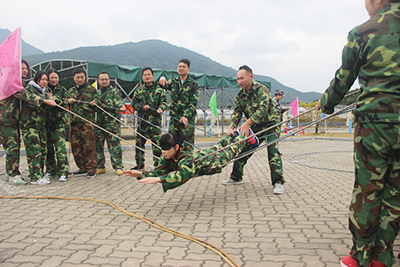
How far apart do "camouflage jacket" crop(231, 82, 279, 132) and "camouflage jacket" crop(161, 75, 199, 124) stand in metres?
1.29

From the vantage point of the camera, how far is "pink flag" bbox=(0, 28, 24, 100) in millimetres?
4430

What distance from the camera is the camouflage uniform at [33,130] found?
16.0ft

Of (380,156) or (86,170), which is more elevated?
(380,156)

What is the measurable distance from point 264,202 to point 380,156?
208 cm

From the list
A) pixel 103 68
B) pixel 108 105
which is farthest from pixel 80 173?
pixel 103 68

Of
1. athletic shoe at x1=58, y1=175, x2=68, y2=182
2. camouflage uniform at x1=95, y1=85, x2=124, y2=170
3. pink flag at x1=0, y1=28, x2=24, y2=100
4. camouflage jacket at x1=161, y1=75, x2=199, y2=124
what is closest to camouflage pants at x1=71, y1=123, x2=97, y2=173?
camouflage uniform at x1=95, y1=85, x2=124, y2=170

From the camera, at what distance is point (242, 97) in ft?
15.1

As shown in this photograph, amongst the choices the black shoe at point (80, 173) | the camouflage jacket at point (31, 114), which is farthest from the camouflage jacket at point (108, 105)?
the camouflage jacket at point (31, 114)

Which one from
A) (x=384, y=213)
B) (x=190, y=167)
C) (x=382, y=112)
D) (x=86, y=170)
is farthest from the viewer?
(x=86, y=170)

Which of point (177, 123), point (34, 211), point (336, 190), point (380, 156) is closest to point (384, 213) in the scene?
point (380, 156)

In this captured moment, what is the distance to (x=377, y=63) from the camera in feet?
6.23

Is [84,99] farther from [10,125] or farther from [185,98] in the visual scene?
[185,98]

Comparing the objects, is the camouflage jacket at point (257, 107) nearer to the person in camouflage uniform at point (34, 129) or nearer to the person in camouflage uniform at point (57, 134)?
the person in camouflage uniform at point (57, 134)

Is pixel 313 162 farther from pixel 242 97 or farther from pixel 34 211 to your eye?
pixel 34 211
